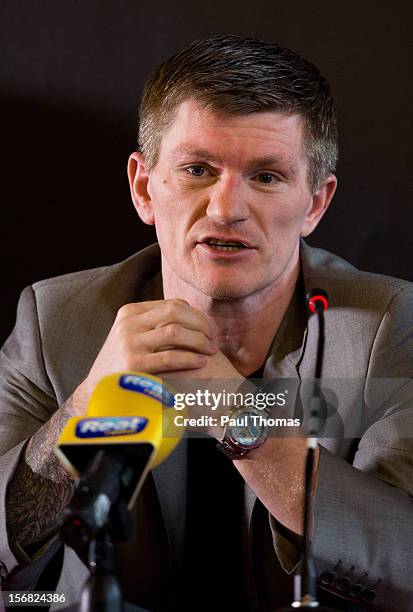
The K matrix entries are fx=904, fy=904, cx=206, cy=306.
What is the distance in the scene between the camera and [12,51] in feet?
7.09

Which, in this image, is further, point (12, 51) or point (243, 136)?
point (12, 51)

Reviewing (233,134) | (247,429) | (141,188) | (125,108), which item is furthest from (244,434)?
(125,108)

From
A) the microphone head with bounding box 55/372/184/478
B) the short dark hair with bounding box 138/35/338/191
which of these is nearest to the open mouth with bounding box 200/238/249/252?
the short dark hair with bounding box 138/35/338/191

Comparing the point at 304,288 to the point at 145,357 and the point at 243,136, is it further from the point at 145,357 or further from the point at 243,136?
the point at 145,357

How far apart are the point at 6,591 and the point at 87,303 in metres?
0.60

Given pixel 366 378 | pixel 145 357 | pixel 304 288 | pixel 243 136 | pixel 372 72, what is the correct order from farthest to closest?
pixel 372 72, pixel 304 288, pixel 366 378, pixel 243 136, pixel 145 357

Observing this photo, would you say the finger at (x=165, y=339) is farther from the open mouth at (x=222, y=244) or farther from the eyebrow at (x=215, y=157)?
the eyebrow at (x=215, y=157)

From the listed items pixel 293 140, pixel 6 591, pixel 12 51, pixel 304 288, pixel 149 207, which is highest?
pixel 12 51

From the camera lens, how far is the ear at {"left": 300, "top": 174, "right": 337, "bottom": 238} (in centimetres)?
183

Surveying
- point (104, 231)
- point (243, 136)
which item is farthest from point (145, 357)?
point (104, 231)

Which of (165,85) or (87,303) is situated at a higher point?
(165,85)

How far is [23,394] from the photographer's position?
1854mm

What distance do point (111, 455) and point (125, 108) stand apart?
55.8 inches

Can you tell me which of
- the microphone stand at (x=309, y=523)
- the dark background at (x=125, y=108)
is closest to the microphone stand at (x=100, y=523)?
the microphone stand at (x=309, y=523)
